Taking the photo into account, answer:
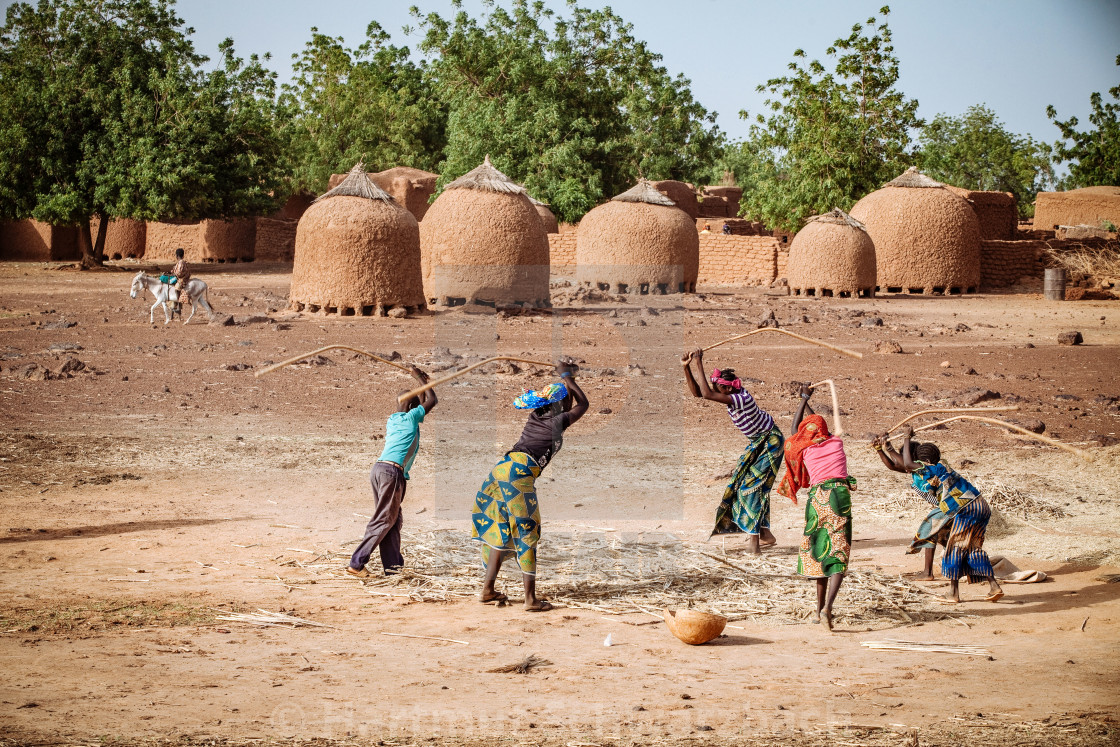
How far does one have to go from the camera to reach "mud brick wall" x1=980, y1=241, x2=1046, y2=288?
2512cm

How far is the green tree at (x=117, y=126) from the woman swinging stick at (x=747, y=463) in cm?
2202

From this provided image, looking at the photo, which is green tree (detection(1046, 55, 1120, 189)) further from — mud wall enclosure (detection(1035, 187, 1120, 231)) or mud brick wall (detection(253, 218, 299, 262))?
mud brick wall (detection(253, 218, 299, 262))

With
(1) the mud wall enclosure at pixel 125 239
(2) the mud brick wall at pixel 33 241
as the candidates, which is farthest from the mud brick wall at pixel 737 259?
(2) the mud brick wall at pixel 33 241

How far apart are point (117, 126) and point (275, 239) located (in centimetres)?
676

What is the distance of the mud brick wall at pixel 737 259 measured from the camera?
84.4 ft

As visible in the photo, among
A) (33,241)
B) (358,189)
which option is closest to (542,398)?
(358,189)

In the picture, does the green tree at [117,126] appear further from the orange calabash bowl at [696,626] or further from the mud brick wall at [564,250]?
the orange calabash bowl at [696,626]

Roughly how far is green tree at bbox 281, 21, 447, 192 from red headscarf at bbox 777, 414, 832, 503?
3315 cm

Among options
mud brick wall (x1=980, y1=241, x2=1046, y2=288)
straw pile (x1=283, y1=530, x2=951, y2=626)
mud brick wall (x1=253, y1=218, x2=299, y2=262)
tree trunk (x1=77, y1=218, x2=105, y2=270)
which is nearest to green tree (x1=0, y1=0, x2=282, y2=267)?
tree trunk (x1=77, y1=218, x2=105, y2=270)

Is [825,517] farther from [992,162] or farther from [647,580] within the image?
[992,162]

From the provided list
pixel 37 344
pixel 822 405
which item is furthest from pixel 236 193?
pixel 822 405

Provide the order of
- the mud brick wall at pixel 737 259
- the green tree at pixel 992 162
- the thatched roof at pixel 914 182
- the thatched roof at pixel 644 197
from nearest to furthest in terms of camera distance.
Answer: the thatched roof at pixel 644 197 → the thatched roof at pixel 914 182 → the mud brick wall at pixel 737 259 → the green tree at pixel 992 162

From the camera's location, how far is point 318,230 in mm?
16250

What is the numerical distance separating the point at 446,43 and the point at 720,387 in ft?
97.8
